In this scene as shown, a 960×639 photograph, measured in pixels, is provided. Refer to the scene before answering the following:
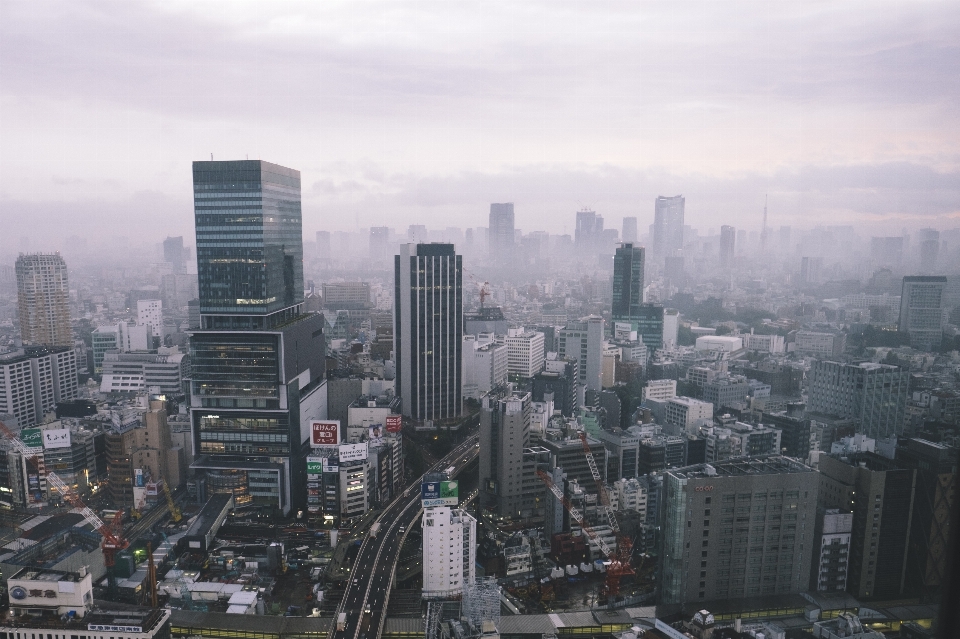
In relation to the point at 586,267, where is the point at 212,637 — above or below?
below

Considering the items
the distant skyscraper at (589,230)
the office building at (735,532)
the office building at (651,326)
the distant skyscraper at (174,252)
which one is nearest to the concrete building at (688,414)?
the office building at (735,532)

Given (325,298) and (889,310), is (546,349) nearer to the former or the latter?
(889,310)

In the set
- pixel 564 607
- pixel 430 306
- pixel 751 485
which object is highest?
pixel 430 306

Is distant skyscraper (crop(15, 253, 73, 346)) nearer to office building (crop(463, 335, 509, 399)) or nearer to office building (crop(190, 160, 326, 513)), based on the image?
office building (crop(190, 160, 326, 513))

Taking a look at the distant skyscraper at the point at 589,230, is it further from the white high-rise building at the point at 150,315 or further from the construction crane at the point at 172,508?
the construction crane at the point at 172,508

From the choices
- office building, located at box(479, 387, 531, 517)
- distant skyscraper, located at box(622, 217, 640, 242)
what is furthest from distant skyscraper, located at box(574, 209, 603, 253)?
office building, located at box(479, 387, 531, 517)

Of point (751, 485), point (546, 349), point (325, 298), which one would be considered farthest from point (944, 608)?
point (325, 298)

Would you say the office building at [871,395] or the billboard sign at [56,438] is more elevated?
the office building at [871,395]
